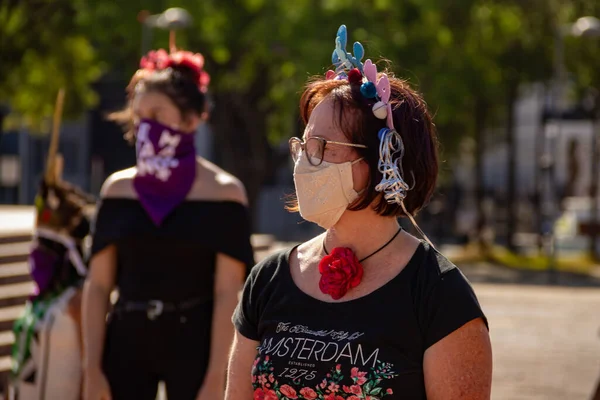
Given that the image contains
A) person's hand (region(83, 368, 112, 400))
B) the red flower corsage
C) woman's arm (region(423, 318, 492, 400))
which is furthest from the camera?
person's hand (region(83, 368, 112, 400))

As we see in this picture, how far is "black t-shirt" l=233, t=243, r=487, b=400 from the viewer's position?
293 centimetres

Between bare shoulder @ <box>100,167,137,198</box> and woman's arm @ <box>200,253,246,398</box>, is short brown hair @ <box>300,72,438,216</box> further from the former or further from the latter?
bare shoulder @ <box>100,167,137,198</box>

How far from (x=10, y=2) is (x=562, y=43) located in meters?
12.9

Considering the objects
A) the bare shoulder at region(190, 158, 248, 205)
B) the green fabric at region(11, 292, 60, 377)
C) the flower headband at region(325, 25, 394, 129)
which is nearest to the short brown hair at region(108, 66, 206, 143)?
the bare shoulder at region(190, 158, 248, 205)

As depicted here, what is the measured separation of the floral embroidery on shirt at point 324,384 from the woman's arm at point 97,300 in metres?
1.74

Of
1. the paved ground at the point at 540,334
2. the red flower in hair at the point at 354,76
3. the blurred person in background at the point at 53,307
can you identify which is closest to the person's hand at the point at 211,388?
the blurred person in background at the point at 53,307

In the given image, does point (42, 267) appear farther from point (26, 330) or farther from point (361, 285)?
point (361, 285)

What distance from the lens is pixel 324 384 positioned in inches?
117

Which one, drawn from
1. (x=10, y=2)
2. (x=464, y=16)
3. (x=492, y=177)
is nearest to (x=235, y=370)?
(x=464, y=16)

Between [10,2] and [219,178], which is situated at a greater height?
[10,2]

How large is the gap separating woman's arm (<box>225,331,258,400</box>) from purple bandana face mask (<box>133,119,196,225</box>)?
5.41 feet

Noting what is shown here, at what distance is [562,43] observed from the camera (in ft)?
103

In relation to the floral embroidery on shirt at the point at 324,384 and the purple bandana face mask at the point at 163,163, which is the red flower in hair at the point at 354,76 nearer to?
the floral embroidery on shirt at the point at 324,384

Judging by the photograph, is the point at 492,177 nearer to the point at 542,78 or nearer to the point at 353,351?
the point at 542,78
